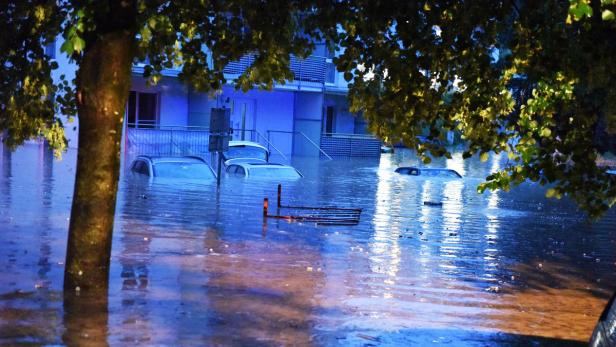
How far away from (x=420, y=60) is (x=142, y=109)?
116ft

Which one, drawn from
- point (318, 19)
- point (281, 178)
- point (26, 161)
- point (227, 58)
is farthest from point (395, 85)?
point (26, 161)

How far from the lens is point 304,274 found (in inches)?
482

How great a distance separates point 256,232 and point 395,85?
27.3ft

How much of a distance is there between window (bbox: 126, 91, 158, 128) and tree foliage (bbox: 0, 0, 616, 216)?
1258 inches

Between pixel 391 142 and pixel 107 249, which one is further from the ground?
pixel 391 142

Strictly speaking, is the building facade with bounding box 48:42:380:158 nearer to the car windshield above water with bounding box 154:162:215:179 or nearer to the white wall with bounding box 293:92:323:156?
the white wall with bounding box 293:92:323:156

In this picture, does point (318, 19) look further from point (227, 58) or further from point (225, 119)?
point (225, 119)

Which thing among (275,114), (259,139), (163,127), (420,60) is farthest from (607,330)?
(275,114)

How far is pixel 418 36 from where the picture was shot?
831 cm

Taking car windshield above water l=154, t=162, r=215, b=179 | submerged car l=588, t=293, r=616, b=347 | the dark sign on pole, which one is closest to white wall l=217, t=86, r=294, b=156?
car windshield above water l=154, t=162, r=215, b=179

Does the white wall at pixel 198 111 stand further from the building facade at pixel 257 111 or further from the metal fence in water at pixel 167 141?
the metal fence in water at pixel 167 141

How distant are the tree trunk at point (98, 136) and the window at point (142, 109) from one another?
109ft

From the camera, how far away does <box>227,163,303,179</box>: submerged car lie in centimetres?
2977

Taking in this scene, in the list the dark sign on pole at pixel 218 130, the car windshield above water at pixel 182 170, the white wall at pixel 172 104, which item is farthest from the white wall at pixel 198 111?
the dark sign on pole at pixel 218 130
